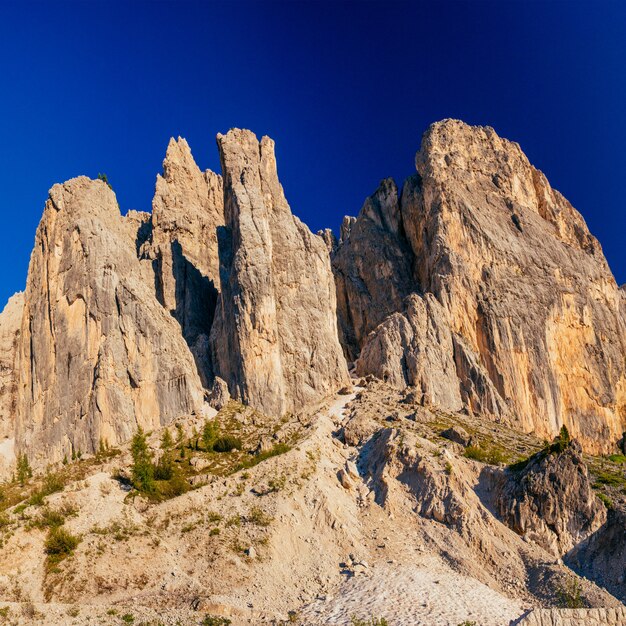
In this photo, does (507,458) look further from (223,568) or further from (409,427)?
(223,568)

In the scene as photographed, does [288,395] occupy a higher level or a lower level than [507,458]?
higher

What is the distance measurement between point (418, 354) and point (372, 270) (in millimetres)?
26523


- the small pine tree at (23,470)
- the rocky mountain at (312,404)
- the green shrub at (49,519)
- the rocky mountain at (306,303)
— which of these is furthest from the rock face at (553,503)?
the small pine tree at (23,470)

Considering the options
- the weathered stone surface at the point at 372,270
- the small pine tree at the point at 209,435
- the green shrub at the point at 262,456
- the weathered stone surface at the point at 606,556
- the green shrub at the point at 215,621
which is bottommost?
the weathered stone surface at the point at 606,556

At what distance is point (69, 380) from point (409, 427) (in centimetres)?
3659

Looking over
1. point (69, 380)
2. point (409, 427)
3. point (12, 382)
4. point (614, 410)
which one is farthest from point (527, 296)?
point (12, 382)

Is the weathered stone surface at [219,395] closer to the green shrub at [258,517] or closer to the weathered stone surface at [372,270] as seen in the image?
the green shrub at [258,517]

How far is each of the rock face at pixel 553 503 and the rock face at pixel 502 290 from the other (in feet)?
102

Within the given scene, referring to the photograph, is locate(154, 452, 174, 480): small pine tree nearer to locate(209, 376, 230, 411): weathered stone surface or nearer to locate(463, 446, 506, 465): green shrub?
locate(209, 376, 230, 411): weathered stone surface

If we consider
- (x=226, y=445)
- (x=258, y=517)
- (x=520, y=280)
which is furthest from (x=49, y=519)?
(x=520, y=280)

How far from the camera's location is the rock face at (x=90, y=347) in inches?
2697

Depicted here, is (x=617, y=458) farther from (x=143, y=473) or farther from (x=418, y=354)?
(x=143, y=473)

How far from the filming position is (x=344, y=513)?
47.7 metres

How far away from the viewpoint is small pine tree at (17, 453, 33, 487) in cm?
6284
